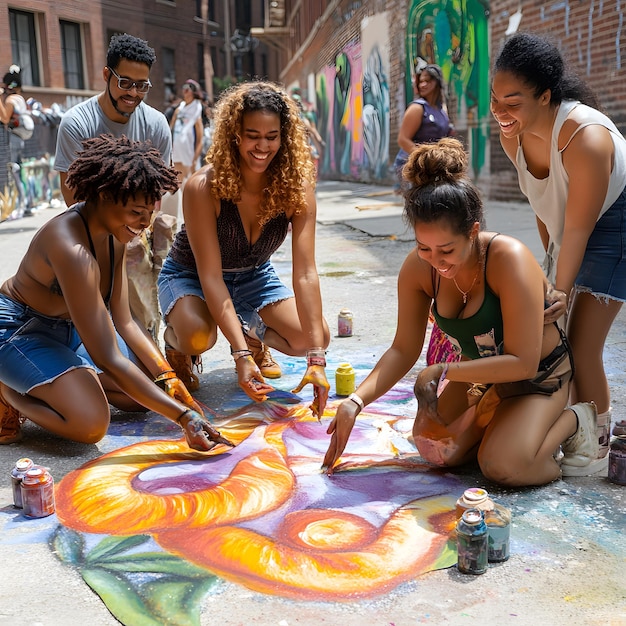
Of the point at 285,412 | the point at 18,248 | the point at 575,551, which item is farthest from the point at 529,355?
the point at 18,248

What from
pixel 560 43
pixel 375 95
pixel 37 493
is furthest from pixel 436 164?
pixel 375 95

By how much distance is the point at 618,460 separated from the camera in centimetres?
271

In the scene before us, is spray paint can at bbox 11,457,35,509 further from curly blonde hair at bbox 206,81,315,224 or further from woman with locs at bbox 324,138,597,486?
curly blonde hair at bbox 206,81,315,224

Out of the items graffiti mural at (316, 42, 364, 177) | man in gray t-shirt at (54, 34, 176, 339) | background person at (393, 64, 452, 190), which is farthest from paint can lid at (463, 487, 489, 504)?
graffiti mural at (316, 42, 364, 177)

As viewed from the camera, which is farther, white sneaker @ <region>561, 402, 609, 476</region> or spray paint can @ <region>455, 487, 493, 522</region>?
white sneaker @ <region>561, 402, 609, 476</region>

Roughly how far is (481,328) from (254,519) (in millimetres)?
998

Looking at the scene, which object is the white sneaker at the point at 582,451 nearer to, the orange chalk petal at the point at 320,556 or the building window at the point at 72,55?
the orange chalk petal at the point at 320,556

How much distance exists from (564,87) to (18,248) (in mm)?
7308

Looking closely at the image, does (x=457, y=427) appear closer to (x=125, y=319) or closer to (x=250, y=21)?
(x=125, y=319)

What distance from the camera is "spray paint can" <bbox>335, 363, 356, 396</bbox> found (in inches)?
148

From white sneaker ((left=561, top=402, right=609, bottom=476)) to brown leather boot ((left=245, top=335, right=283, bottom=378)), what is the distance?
1700mm

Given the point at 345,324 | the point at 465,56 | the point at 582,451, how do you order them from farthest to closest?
1. the point at 465,56
2. the point at 345,324
3. the point at 582,451

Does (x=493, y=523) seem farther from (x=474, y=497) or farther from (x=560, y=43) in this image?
(x=560, y=43)

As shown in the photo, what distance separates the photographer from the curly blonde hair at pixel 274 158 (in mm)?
3420
